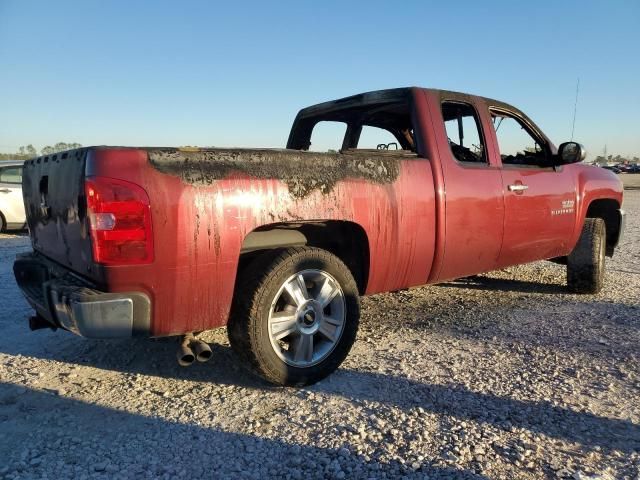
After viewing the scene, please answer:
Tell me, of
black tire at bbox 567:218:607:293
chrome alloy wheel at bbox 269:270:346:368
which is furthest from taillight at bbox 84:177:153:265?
black tire at bbox 567:218:607:293

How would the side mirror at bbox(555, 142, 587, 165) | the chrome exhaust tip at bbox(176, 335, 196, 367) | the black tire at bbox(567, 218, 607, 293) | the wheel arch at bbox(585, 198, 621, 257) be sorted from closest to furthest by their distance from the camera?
the chrome exhaust tip at bbox(176, 335, 196, 367) → the side mirror at bbox(555, 142, 587, 165) → the black tire at bbox(567, 218, 607, 293) → the wheel arch at bbox(585, 198, 621, 257)

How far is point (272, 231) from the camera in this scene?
9.94 feet

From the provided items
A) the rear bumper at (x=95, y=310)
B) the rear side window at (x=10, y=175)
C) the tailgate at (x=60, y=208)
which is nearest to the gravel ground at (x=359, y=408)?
the rear bumper at (x=95, y=310)

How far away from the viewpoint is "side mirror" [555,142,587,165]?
180 inches

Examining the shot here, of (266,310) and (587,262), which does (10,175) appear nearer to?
(266,310)

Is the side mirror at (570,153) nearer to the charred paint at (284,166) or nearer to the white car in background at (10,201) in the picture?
the charred paint at (284,166)

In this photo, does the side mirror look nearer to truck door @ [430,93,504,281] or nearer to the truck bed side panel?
truck door @ [430,93,504,281]

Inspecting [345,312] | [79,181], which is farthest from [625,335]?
[79,181]

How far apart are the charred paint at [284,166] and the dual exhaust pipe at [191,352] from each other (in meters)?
0.89

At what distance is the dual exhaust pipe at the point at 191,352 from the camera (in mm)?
2635

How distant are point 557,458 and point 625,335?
213cm

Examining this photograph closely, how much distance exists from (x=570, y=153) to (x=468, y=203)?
5.23ft

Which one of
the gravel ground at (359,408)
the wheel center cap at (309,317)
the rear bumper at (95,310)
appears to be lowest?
the gravel ground at (359,408)

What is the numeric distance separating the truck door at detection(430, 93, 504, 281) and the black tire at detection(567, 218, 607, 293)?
5.07 feet
